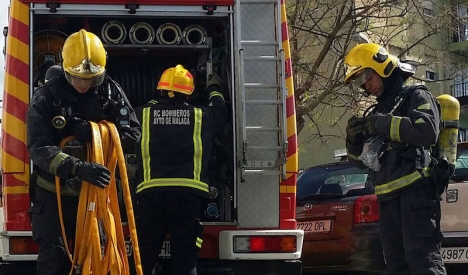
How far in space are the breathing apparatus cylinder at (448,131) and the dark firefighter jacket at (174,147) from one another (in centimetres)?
156

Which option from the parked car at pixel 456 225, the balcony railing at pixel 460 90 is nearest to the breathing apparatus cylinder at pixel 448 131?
the parked car at pixel 456 225

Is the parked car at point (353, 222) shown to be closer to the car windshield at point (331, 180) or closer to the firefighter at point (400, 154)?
the car windshield at point (331, 180)

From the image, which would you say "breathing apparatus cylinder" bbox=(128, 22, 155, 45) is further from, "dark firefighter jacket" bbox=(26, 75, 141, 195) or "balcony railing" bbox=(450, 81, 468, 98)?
"balcony railing" bbox=(450, 81, 468, 98)

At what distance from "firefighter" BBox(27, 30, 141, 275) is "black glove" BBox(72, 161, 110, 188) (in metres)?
0.08

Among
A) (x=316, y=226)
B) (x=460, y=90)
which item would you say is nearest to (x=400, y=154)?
(x=316, y=226)

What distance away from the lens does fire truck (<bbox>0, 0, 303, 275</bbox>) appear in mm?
5402

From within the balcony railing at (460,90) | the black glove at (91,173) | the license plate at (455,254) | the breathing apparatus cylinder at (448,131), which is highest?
the balcony railing at (460,90)

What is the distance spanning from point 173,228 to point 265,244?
0.68 meters

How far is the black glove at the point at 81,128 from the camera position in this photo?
4828mm

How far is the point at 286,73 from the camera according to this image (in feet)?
19.1

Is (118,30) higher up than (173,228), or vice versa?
(118,30)

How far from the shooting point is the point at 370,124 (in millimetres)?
5121

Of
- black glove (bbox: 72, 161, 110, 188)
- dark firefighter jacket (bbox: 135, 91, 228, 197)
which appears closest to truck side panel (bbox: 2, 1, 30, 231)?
dark firefighter jacket (bbox: 135, 91, 228, 197)

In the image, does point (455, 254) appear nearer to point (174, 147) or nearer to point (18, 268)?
point (174, 147)
